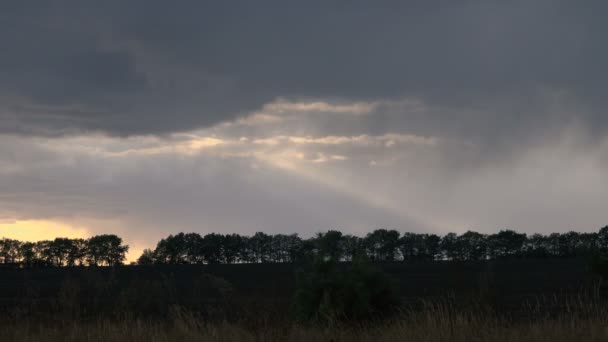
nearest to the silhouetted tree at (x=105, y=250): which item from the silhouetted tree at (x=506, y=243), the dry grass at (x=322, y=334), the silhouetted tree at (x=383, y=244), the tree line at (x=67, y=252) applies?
the tree line at (x=67, y=252)

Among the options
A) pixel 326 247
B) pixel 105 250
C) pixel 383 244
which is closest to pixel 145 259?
pixel 105 250

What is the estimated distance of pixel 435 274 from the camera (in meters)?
71.1

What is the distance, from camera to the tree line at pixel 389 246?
315 ft

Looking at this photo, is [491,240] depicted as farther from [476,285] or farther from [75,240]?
[476,285]

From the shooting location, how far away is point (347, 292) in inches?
900

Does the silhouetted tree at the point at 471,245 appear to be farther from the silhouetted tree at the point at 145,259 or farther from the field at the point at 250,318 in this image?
the field at the point at 250,318

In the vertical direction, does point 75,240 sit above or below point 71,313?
above

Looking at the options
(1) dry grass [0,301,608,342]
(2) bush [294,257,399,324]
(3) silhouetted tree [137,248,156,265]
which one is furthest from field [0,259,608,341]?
(3) silhouetted tree [137,248,156,265]

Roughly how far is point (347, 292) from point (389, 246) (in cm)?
7963

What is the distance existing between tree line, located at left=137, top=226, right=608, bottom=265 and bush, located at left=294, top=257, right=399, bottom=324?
231ft

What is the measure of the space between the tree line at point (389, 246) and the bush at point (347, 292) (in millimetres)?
70492

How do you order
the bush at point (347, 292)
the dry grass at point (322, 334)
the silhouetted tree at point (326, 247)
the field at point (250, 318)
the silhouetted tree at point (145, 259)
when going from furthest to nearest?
the silhouetted tree at point (145, 259), the silhouetted tree at point (326, 247), the bush at point (347, 292), the field at point (250, 318), the dry grass at point (322, 334)

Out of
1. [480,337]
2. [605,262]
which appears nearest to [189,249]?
[605,262]

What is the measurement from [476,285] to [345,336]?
7.57 meters
